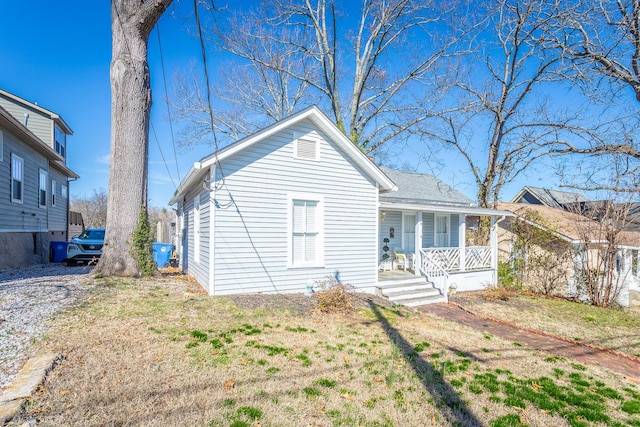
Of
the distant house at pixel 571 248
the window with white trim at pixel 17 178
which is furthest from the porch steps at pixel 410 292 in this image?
the window with white trim at pixel 17 178

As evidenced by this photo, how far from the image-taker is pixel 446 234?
→ 1606 centimetres

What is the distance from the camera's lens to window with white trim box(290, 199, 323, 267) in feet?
30.4

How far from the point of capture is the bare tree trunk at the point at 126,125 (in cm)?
891

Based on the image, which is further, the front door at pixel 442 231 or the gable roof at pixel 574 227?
the front door at pixel 442 231

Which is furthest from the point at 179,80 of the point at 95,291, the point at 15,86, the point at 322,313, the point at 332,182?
the point at 322,313

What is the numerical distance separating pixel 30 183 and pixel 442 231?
1719 cm

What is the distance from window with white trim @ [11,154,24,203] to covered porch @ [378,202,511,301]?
12457 millimetres

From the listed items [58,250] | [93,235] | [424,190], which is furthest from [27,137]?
[424,190]

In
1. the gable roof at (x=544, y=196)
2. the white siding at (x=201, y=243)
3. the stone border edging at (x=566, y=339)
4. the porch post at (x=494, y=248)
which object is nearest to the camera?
the stone border edging at (x=566, y=339)

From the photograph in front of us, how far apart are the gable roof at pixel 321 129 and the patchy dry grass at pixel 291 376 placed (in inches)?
134

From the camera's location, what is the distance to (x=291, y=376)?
13.8 feet

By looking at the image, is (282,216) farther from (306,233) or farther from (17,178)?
(17,178)

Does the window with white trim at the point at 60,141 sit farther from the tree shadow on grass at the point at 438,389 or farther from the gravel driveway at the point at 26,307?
the tree shadow on grass at the point at 438,389

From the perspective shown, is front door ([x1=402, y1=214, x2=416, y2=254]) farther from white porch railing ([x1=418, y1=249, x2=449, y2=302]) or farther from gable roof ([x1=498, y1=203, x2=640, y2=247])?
gable roof ([x1=498, y1=203, x2=640, y2=247])
